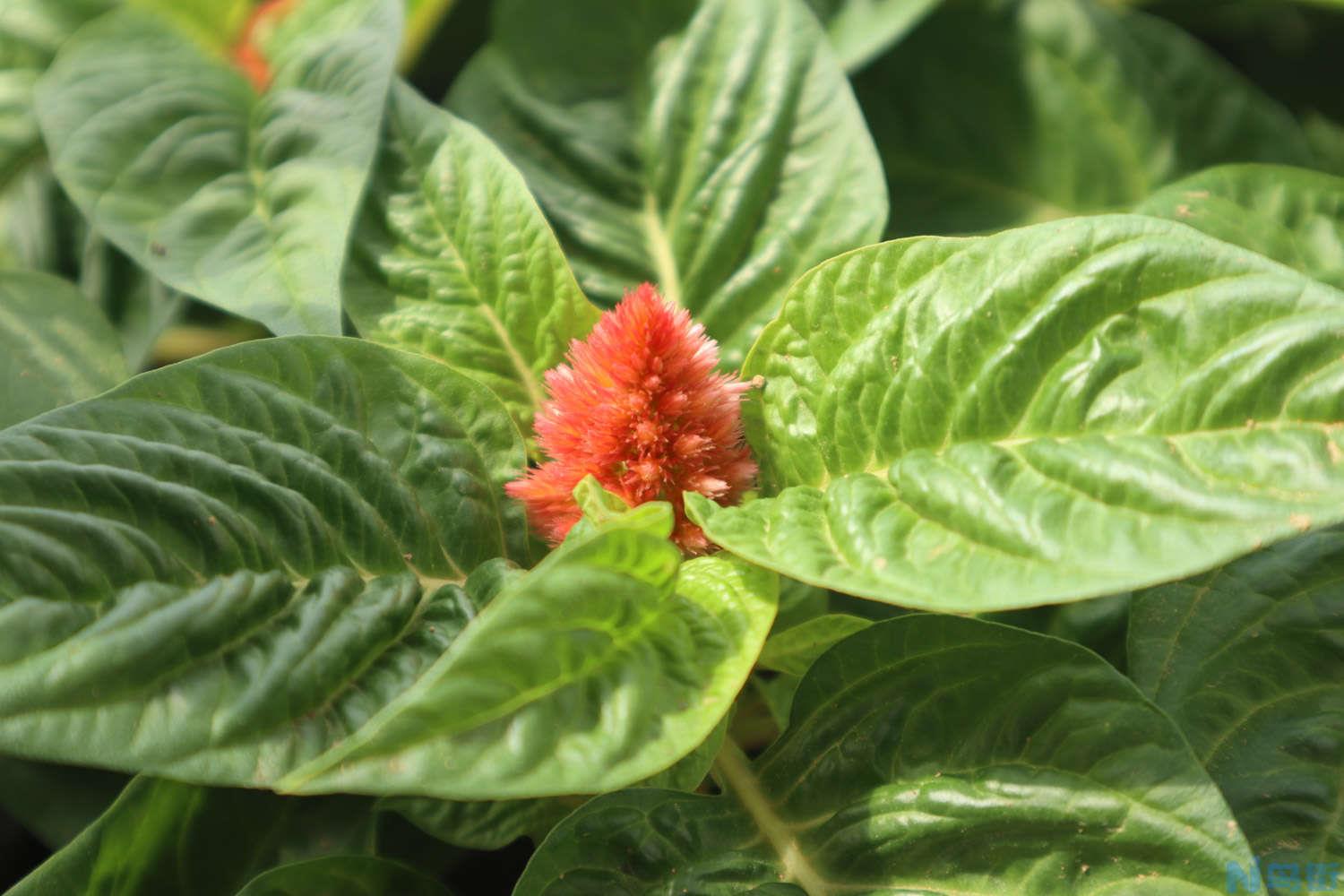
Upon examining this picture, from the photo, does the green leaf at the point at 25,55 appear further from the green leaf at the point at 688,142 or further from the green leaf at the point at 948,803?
the green leaf at the point at 948,803

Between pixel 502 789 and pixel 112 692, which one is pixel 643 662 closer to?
pixel 502 789

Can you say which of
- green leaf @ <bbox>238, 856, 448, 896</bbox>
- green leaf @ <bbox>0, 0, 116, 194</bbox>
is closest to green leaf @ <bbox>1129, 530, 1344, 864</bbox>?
green leaf @ <bbox>238, 856, 448, 896</bbox>

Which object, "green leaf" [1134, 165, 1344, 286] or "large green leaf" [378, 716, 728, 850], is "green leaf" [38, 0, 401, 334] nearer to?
"large green leaf" [378, 716, 728, 850]

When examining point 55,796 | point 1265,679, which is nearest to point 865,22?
point 1265,679

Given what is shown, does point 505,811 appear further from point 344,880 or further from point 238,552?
point 238,552

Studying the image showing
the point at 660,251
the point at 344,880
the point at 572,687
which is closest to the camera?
the point at 572,687
